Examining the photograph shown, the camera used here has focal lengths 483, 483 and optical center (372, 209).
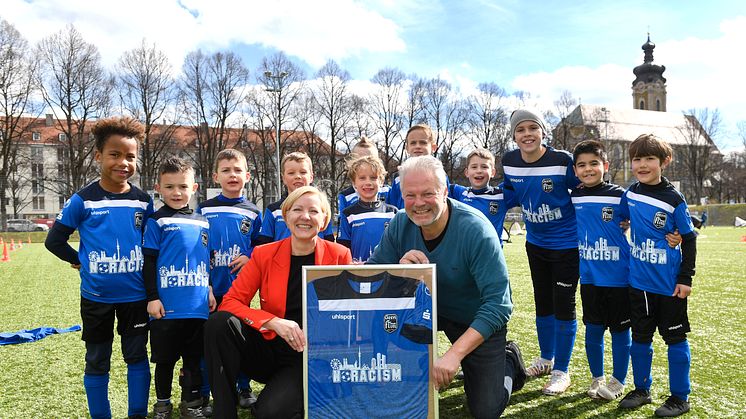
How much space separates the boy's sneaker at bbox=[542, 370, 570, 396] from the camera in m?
3.85

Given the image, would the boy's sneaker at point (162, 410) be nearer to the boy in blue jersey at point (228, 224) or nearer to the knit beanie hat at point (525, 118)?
the boy in blue jersey at point (228, 224)

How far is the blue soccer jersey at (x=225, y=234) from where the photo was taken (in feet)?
13.2

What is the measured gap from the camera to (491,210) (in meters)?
4.65

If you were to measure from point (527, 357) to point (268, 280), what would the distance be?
10.1 feet

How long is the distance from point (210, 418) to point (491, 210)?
300cm

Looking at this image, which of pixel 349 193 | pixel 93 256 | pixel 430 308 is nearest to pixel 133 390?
pixel 93 256

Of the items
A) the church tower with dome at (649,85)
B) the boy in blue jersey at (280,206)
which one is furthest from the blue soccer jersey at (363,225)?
the church tower with dome at (649,85)

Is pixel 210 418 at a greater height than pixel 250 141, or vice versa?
pixel 250 141

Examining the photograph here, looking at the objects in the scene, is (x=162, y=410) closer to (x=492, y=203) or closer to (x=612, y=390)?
(x=492, y=203)

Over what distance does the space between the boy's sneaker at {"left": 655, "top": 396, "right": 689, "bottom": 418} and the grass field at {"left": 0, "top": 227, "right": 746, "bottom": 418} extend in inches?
2.6

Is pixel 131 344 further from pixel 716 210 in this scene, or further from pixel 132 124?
pixel 716 210

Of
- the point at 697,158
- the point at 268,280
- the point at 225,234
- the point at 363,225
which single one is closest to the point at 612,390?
the point at 363,225

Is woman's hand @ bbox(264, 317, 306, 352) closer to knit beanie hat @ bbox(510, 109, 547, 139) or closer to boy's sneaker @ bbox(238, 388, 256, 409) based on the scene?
boy's sneaker @ bbox(238, 388, 256, 409)

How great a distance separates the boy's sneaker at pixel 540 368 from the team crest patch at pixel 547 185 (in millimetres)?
1570
